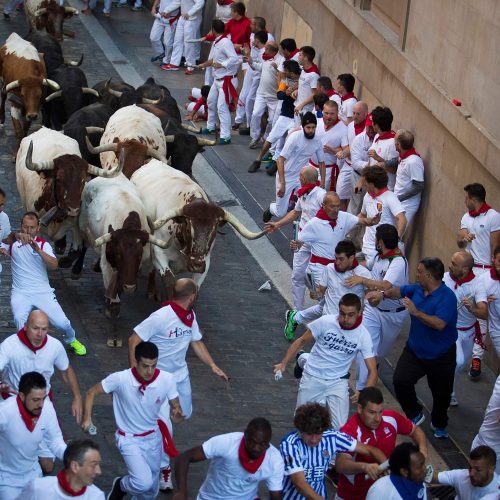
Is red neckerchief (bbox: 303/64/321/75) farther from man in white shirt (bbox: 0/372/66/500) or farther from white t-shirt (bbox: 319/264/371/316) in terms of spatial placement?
man in white shirt (bbox: 0/372/66/500)

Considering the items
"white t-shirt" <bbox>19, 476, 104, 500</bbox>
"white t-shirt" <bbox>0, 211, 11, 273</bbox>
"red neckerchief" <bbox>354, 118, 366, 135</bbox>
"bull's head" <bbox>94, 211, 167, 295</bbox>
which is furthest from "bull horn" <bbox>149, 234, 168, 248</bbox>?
"white t-shirt" <bbox>19, 476, 104, 500</bbox>

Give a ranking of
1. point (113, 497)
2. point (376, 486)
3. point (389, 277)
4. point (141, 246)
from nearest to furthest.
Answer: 1. point (376, 486)
2. point (113, 497)
3. point (389, 277)
4. point (141, 246)

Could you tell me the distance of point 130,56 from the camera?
87.4ft

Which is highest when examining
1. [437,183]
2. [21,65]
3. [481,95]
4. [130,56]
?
[481,95]

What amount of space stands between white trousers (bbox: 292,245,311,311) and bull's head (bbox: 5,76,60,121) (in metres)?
6.53

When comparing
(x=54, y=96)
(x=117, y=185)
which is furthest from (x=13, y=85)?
(x=117, y=185)

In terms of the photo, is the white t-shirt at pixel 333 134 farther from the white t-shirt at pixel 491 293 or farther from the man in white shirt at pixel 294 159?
the white t-shirt at pixel 491 293

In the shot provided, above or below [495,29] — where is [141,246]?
below

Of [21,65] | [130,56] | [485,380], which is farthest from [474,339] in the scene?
[130,56]

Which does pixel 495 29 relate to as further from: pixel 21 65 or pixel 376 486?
pixel 21 65

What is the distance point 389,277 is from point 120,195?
11.8ft

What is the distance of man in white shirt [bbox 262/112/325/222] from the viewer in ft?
55.3

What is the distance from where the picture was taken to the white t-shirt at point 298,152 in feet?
56.1

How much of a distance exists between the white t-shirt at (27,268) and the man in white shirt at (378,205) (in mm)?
3720
